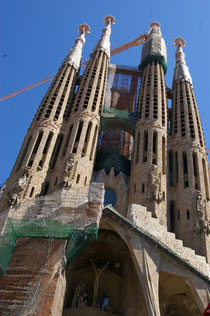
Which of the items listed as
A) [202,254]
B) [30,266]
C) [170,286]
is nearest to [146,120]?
[202,254]

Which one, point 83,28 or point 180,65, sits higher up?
point 83,28

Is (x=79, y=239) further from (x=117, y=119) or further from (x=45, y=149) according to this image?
(x=117, y=119)

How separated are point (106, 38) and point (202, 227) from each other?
25.8 meters

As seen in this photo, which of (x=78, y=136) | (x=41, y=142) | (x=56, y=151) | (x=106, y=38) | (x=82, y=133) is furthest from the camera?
(x=106, y=38)

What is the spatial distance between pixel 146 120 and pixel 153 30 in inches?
677

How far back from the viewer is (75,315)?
57.3ft

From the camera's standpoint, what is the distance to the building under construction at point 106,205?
53.0 feet

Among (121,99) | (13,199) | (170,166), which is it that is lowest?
(13,199)

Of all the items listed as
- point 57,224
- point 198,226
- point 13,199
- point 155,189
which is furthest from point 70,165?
point 198,226

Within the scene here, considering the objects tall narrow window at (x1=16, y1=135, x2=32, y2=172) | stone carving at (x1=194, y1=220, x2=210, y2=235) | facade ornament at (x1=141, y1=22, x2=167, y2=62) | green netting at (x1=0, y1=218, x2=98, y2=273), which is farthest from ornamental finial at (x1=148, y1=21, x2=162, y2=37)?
green netting at (x1=0, y1=218, x2=98, y2=273)

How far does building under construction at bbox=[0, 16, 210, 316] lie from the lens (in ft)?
53.0

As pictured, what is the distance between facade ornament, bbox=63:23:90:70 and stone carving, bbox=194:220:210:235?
2032 centimetres

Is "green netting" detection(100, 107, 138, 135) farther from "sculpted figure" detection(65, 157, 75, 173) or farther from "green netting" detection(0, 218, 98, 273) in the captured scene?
"green netting" detection(0, 218, 98, 273)

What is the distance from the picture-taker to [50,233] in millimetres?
16641
